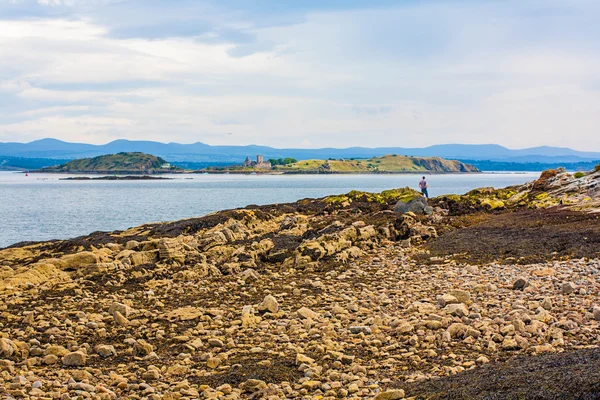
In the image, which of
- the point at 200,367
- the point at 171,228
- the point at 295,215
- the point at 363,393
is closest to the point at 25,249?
the point at 171,228

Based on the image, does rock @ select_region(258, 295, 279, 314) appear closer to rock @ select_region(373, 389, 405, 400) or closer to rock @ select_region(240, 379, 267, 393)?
rock @ select_region(240, 379, 267, 393)

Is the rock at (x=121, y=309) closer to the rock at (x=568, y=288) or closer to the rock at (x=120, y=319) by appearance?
the rock at (x=120, y=319)

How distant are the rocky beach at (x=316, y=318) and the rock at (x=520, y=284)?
0.03 m

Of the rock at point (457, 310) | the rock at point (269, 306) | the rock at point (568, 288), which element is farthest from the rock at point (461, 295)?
the rock at point (269, 306)

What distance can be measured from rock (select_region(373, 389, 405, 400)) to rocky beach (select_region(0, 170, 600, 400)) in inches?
0.7

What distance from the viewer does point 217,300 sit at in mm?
14750

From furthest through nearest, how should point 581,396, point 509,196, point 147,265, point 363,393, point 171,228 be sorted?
point 509,196
point 171,228
point 147,265
point 363,393
point 581,396

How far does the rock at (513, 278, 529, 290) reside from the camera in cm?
1368

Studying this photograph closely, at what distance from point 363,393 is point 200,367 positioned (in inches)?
120

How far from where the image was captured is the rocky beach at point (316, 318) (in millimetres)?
8922

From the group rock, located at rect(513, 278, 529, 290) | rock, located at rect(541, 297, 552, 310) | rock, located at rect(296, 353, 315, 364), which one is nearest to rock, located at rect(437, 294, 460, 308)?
rock, located at rect(541, 297, 552, 310)

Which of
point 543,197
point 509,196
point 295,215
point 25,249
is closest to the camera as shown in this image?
point 25,249

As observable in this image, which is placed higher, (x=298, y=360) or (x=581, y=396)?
(x=581, y=396)

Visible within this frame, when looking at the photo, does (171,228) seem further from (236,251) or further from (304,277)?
(304,277)
